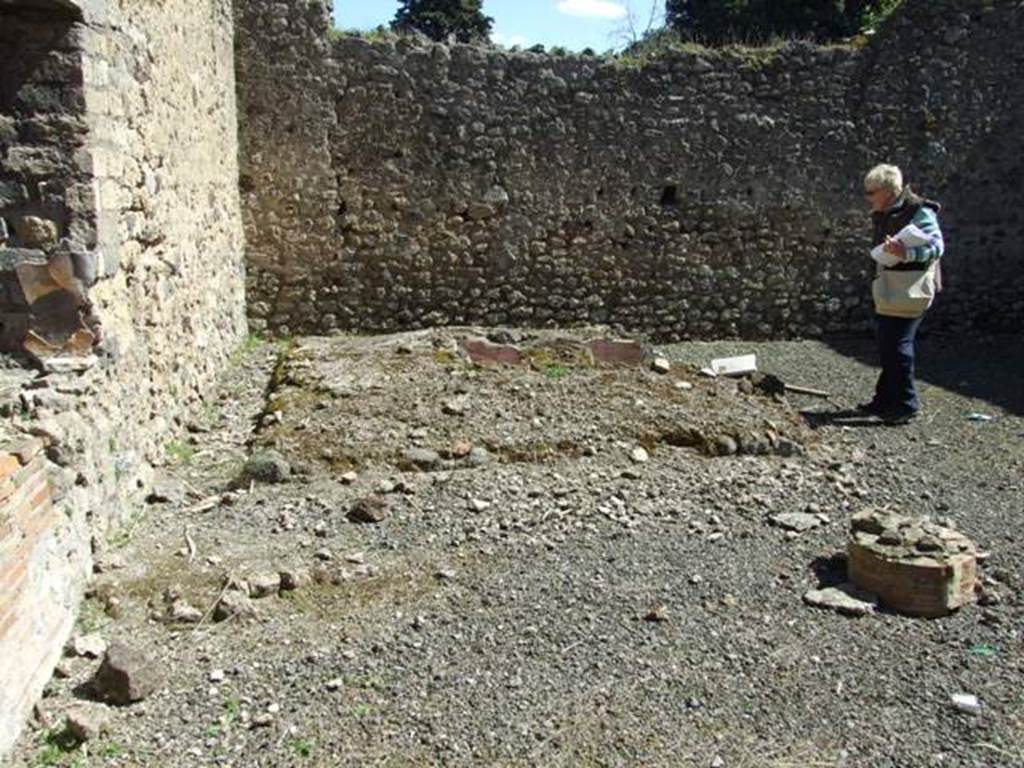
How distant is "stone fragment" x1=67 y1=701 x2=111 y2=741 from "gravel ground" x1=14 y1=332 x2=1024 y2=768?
0.13 feet

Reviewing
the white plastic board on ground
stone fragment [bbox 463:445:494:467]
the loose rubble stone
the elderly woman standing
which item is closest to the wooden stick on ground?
the white plastic board on ground

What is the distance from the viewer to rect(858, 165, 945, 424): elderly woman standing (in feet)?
20.2

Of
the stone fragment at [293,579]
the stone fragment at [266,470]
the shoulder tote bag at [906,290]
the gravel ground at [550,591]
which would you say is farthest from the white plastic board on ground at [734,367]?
the stone fragment at [293,579]

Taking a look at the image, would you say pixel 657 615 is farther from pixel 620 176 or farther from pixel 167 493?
pixel 620 176

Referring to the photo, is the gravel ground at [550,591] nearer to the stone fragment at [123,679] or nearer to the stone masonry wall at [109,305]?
the stone fragment at [123,679]

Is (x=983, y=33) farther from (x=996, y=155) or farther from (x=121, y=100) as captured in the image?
(x=121, y=100)

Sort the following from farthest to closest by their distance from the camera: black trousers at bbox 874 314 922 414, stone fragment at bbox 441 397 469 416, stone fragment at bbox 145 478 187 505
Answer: black trousers at bbox 874 314 922 414
stone fragment at bbox 441 397 469 416
stone fragment at bbox 145 478 187 505

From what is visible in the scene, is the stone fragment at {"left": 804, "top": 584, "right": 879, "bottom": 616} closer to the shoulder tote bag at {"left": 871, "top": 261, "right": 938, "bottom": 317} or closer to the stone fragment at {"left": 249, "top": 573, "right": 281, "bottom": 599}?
the stone fragment at {"left": 249, "top": 573, "right": 281, "bottom": 599}

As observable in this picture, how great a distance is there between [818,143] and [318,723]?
832 centimetres

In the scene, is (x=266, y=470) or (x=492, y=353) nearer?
(x=266, y=470)

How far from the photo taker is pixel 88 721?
110 inches

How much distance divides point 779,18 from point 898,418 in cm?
1813

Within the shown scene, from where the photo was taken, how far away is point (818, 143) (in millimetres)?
9570

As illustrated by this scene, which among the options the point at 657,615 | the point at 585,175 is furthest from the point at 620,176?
the point at 657,615
